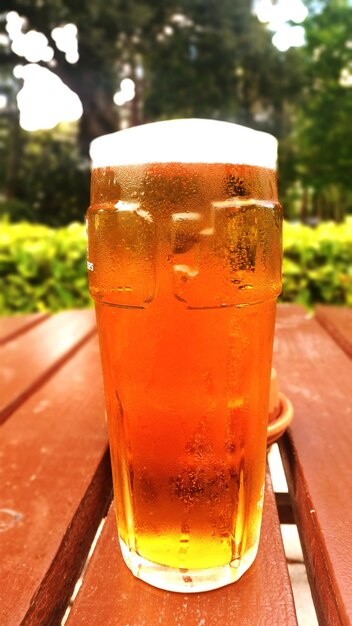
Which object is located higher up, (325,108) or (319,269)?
(325,108)

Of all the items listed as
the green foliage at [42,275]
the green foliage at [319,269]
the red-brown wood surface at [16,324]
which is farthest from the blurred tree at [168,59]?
the red-brown wood surface at [16,324]

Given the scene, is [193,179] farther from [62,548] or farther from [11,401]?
[11,401]

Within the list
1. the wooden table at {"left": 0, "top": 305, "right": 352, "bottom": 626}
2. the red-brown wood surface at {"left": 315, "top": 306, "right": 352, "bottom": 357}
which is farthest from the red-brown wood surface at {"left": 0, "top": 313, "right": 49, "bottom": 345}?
Result: the red-brown wood surface at {"left": 315, "top": 306, "right": 352, "bottom": 357}

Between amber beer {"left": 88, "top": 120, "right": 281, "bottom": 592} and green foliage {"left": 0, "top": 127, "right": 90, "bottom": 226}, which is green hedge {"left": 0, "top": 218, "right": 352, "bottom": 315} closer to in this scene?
amber beer {"left": 88, "top": 120, "right": 281, "bottom": 592}

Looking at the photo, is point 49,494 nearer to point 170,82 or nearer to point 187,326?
point 187,326

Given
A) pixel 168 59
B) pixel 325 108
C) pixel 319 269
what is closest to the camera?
pixel 319 269

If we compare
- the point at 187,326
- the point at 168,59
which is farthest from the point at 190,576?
the point at 168,59

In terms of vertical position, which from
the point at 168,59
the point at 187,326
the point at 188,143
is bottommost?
the point at 187,326

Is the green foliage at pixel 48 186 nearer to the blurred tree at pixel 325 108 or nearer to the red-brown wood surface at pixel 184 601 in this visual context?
the blurred tree at pixel 325 108
